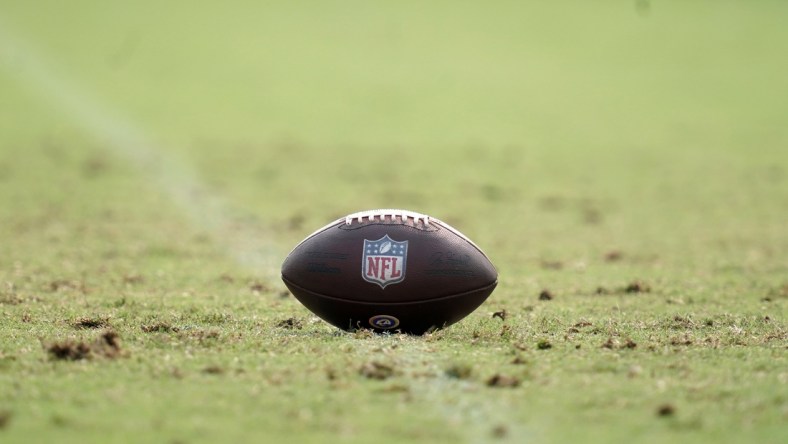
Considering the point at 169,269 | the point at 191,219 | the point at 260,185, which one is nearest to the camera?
the point at 169,269

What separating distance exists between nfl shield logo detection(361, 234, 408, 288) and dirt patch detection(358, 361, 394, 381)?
120cm

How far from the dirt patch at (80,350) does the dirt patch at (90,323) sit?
3.84 ft

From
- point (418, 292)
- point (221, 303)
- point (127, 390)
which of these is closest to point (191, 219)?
point (221, 303)

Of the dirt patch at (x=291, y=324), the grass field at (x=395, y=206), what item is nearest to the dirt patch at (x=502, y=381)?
the grass field at (x=395, y=206)

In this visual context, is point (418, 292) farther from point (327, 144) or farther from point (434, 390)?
point (327, 144)

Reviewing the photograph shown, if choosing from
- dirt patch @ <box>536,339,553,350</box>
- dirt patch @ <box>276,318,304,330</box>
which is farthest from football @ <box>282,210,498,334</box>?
dirt patch @ <box>536,339,553,350</box>

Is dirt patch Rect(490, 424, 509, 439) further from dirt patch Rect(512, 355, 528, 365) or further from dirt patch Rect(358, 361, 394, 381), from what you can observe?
dirt patch Rect(512, 355, 528, 365)

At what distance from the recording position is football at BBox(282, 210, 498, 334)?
7.91 m

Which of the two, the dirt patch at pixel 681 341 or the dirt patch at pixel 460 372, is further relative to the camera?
the dirt patch at pixel 681 341

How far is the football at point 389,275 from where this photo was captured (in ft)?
25.9

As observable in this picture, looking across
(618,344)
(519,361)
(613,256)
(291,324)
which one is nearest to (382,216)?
(291,324)

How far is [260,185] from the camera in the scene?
22578mm

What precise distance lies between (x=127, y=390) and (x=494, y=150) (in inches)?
908

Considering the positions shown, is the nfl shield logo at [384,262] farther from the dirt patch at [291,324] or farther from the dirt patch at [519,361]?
the dirt patch at [519,361]
